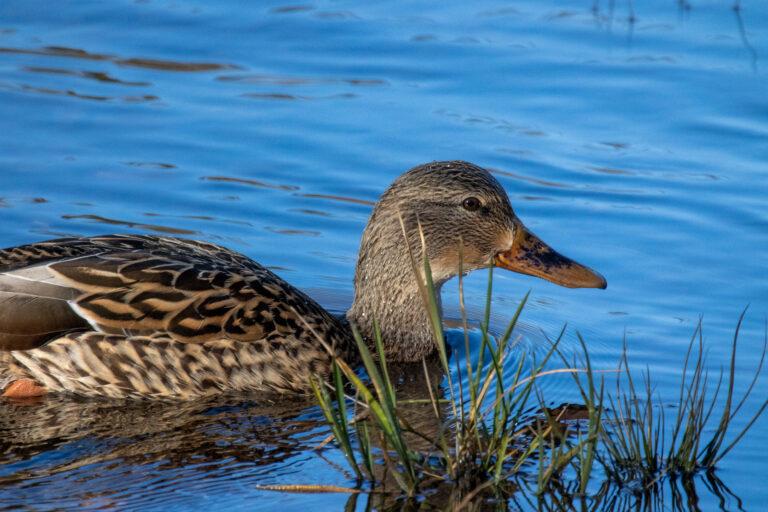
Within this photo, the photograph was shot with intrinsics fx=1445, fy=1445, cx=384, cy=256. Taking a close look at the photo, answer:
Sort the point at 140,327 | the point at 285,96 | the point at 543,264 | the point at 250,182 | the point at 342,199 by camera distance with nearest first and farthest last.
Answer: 1. the point at 140,327
2. the point at 543,264
3. the point at 342,199
4. the point at 250,182
5. the point at 285,96

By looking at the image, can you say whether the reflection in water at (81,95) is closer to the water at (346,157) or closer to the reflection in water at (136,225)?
the water at (346,157)

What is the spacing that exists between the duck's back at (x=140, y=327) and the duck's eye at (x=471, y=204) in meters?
1.27

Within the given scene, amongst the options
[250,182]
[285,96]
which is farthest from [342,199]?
[285,96]

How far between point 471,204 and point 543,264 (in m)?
0.53

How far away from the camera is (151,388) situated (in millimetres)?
7344

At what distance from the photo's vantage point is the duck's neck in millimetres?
8211

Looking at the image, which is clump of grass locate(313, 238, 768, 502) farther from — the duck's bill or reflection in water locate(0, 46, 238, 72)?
reflection in water locate(0, 46, 238, 72)

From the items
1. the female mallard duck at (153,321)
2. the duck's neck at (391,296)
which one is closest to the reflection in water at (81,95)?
the female mallard duck at (153,321)

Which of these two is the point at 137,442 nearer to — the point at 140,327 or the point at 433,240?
the point at 140,327

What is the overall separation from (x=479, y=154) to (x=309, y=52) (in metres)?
2.49

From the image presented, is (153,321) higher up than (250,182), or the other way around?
(250,182)

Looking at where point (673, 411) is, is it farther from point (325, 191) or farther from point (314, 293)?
point (325, 191)

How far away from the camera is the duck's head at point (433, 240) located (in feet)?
26.8

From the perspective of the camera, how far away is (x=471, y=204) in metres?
8.20
